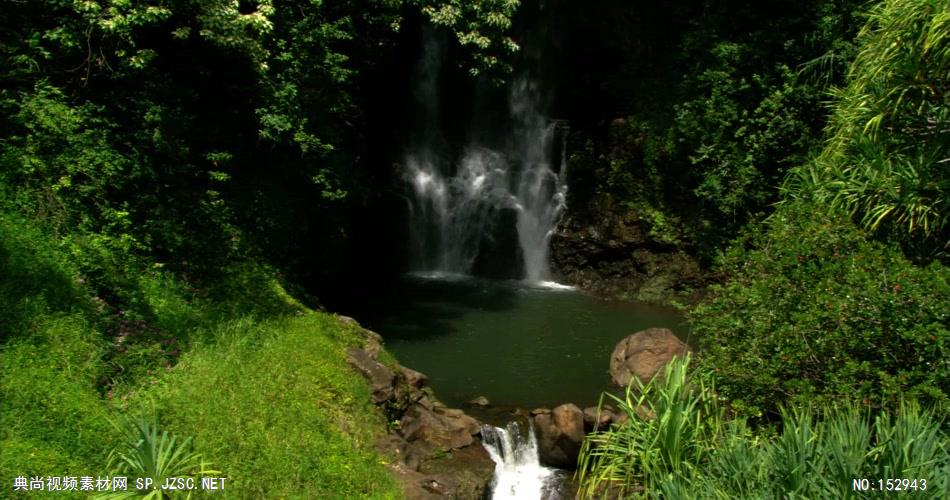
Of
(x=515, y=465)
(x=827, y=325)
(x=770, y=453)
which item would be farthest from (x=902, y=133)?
(x=515, y=465)


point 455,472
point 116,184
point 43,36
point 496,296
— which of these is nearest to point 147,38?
point 43,36

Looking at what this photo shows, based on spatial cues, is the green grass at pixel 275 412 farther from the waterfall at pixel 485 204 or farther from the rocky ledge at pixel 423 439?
the waterfall at pixel 485 204

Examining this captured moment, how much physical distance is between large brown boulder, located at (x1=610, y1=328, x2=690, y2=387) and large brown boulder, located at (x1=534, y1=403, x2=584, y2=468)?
2549 millimetres

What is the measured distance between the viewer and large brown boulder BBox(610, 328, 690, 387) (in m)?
12.8

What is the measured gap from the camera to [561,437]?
10.3 metres

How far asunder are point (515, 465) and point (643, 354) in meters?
3.83

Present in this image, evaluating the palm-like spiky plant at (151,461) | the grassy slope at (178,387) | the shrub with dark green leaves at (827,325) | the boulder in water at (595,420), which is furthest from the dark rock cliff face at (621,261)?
the palm-like spiky plant at (151,461)

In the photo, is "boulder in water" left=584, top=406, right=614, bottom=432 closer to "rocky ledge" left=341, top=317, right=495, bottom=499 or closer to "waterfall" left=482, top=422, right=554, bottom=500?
"waterfall" left=482, top=422, right=554, bottom=500

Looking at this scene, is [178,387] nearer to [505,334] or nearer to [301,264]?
[301,264]

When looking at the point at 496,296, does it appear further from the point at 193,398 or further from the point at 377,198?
the point at 193,398

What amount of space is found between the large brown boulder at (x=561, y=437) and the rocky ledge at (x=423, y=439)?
91cm

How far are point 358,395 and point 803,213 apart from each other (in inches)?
263

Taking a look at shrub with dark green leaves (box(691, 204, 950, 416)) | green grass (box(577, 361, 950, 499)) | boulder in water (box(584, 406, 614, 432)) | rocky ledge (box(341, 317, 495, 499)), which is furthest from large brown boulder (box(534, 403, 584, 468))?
shrub with dark green leaves (box(691, 204, 950, 416))

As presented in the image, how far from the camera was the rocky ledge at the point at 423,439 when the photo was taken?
9000 mm
